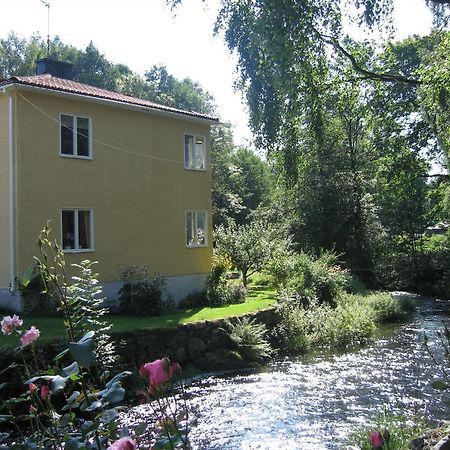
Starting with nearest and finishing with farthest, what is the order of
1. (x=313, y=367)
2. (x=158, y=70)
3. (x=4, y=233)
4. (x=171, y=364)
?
(x=171, y=364) < (x=313, y=367) < (x=4, y=233) < (x=158, y=70)

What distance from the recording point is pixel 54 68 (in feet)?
73.4

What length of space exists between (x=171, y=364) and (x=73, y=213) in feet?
54.9

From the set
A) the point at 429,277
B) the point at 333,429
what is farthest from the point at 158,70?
the point at 333,429

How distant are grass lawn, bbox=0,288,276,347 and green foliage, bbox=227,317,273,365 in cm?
78

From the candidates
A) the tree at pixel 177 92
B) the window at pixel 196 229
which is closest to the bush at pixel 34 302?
the window at pixel 196 229

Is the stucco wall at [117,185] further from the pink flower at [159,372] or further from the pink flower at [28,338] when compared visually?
the pink flower at [159,372]

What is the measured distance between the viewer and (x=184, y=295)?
21.2 meters

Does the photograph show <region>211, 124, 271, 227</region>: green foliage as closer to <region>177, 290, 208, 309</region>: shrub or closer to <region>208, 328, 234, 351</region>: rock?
<region>177, 290, 208, 309</region>: shrub

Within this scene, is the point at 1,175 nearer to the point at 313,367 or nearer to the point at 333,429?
the point at 313,367

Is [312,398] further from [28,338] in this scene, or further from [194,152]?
[194,152]

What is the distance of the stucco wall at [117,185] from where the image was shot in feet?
55.4

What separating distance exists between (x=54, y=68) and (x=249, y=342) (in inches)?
567

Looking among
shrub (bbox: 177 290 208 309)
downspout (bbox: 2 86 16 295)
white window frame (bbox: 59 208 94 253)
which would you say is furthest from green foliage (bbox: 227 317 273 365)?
downspout (bbox: 2 86 16 295)

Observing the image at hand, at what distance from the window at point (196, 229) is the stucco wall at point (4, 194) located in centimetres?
753
